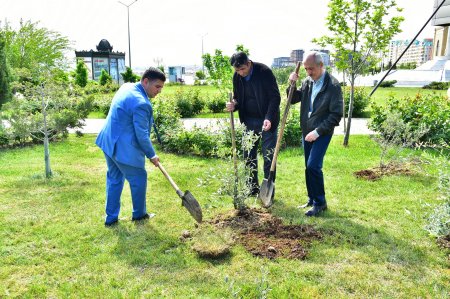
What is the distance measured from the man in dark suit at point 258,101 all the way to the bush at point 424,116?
345cm

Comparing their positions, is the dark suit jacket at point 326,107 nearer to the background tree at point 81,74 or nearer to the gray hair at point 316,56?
the gray hair at point 316,56

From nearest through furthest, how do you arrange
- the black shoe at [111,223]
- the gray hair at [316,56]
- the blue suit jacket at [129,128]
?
the blue suit jacket at [129,128]
the gray hair at [316,56]
the black shoe at [111,223]

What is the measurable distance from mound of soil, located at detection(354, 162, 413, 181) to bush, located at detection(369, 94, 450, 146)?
115 centimetres

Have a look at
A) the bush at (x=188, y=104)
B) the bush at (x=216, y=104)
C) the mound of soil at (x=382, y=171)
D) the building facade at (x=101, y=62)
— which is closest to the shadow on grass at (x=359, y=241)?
the mound of soil at (x=382, y=171)

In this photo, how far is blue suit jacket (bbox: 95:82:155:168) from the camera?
148 inches

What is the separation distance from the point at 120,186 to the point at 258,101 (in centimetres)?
195

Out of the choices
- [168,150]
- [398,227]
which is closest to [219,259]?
[398,227]

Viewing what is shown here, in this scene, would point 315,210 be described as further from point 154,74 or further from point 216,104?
point 216,104

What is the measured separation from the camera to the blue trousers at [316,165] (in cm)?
418

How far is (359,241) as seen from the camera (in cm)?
367

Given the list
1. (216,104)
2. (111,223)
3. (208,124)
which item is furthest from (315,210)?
Answer: (216,104)

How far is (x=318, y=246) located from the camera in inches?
140

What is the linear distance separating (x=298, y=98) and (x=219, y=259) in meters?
2.24

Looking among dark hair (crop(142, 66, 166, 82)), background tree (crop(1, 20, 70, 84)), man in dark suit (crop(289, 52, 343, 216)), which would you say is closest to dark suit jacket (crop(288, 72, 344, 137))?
man in dark suit (crop(289, 52, 343, 216))
